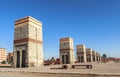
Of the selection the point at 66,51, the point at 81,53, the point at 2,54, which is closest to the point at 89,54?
the point at 81,53

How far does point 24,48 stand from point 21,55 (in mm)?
1622

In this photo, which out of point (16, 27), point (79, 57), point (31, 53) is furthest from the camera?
point (79, 57)

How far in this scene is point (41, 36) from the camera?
102 feet

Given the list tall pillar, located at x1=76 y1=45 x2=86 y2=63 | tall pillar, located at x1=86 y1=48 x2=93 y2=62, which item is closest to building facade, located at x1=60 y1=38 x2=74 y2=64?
tall pillar, located at x1=76 y1=45 x2=86 y2=63

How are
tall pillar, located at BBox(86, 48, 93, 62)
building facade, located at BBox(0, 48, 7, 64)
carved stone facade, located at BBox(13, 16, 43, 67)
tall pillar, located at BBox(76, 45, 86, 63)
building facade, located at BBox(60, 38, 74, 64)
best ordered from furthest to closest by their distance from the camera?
building facade, located at BBox(0, 48, 7, 64) → tall pillar, located at BBox(86, 48, 93, 62) → tall pillar, located at BBox(76, 45, 86, 63) → building facade, located at BBox(60, 38, 74, 64) → carved stone facade, located at BBox(13, 16, 43, 67)

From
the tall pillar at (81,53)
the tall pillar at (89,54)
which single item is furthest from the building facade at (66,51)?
the tall pillar at (89,54)

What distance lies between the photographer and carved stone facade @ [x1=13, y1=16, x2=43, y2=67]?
2635 centimetres

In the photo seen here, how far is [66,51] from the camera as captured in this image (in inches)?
1913

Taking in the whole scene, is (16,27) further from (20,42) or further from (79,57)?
(79,57)

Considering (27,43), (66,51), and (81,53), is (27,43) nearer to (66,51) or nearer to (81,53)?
(66,51)

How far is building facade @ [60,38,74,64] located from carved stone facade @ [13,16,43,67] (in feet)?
65.8

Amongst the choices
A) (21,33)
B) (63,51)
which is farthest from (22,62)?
(63,51)

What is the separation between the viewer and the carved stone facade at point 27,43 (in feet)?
86.5

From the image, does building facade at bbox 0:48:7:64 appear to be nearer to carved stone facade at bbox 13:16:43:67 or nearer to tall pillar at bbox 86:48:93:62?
tall pillar at bbox 86:48:93:62
